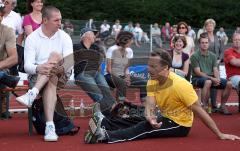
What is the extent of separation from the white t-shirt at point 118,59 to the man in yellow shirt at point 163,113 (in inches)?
69.0

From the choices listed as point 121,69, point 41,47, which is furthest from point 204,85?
point 41,47

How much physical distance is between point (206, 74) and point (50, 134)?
4347mm

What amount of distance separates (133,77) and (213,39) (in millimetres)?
4052

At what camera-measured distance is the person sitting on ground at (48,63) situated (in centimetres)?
782

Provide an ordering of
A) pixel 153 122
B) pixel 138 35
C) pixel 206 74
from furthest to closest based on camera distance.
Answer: pixel 138 35 → pixel 206 74 → pixel 153 122

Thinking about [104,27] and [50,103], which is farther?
[104,27]

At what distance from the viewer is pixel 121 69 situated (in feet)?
32.7

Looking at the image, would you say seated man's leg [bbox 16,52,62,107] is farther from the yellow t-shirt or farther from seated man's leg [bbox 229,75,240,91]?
seated man's leg [bbox 229,75,240,91]

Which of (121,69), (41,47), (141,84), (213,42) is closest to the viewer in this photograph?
(41,47)

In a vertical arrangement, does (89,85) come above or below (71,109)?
above

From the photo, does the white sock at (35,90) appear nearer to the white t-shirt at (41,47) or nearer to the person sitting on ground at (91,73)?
the white t-shirt at (41,47)

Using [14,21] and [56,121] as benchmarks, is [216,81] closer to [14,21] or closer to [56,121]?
[14,21]

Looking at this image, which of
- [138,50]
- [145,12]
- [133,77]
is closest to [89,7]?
[145,12]

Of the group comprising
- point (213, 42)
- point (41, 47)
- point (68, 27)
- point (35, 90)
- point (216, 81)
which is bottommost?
point (216, 81)
